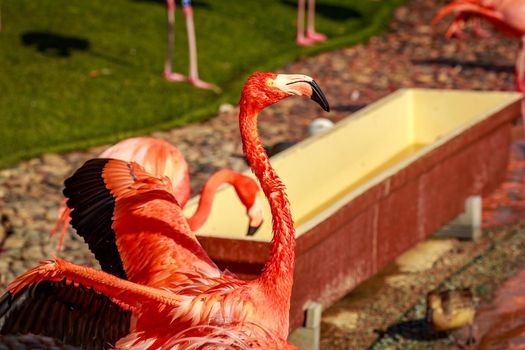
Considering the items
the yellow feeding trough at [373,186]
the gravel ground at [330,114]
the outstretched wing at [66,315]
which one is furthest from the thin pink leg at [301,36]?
the outstretched wing at [66,315]

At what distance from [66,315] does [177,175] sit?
1.86 meters

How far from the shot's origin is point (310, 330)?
20.6 ft

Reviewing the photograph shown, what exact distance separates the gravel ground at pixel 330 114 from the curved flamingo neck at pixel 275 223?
2.21 meters

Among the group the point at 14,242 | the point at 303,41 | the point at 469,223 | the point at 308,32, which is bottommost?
the point at 14,242

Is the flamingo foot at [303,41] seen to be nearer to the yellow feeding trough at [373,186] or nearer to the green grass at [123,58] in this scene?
the green grass at [123,58]

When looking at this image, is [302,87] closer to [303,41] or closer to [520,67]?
[520,67]

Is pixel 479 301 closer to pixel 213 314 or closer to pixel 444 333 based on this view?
pixel 444 333

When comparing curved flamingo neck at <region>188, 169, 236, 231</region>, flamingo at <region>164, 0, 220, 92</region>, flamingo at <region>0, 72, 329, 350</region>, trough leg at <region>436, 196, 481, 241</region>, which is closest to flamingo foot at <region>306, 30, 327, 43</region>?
flamingo at <region>164, 0, 220, 92</region>

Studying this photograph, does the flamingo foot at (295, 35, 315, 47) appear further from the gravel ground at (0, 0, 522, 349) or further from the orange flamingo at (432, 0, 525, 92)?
the orange flamingo at (432, 0, 525, 92)

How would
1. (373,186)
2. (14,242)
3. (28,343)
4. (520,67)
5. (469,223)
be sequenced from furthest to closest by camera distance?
1. (520,67)
2. (469,223)
3. (14,242)
4. (373,186)
5. (28,343)

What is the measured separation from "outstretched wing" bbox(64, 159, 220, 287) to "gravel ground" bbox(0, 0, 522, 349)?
6.61ft

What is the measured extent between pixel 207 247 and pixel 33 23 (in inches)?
343

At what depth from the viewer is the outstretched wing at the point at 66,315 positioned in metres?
4.59

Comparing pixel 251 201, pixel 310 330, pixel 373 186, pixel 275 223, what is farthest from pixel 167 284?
pixel 373 186
